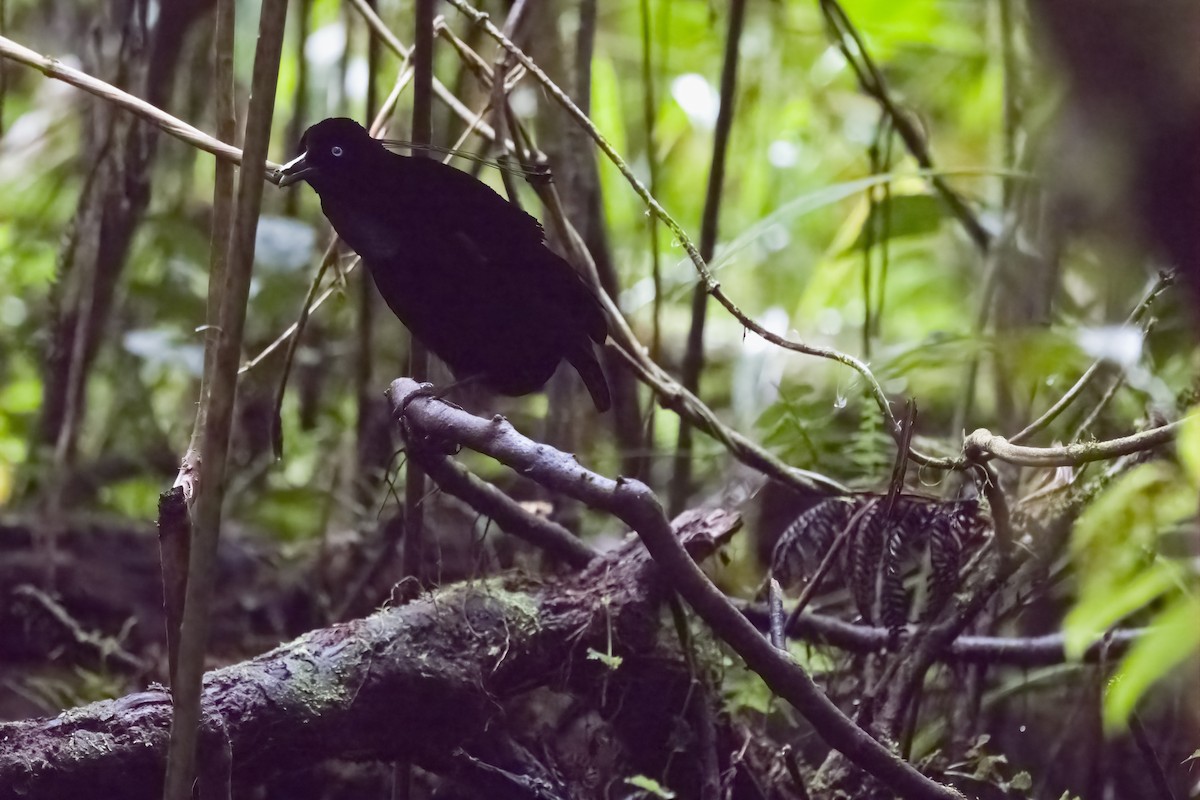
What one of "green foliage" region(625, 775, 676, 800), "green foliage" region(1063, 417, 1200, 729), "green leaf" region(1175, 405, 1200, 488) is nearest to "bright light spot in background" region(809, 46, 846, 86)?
"green foliage" region(1063, 417, 1200, 729)

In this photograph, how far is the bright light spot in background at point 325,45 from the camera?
3742mm

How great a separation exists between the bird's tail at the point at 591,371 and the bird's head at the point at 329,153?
21.2 inches

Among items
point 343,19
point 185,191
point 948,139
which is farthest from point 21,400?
point 948,139

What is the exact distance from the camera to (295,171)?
186cm

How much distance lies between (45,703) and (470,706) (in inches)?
41.2

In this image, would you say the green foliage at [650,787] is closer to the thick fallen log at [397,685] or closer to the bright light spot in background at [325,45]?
the thick fallen log at [397,685]

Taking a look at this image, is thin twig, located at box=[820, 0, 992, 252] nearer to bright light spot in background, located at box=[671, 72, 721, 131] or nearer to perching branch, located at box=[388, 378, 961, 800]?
bright light spot in background, located at box=[671, 72, 721, 131]

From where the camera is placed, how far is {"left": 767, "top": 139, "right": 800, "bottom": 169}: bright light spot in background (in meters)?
4.02

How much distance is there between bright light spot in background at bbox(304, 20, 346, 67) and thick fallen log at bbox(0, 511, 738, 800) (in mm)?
2496

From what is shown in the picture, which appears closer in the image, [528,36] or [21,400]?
[528,36]

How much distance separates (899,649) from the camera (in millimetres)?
2020

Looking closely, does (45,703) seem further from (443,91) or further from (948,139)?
(948,139)

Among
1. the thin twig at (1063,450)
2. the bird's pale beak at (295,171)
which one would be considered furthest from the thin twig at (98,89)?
the thin twig at (1063,450)

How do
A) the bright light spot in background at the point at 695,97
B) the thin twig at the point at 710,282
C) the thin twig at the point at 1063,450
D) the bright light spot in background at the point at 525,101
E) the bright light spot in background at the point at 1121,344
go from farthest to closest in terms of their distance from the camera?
the bright light spot in background at the point at 695,97, the bright light spot in background at the point at 525,101, the bright light spot in background at the point at 1121,344, the thin twig at the point at 710,282, the thin twig at the point at 1063,450
